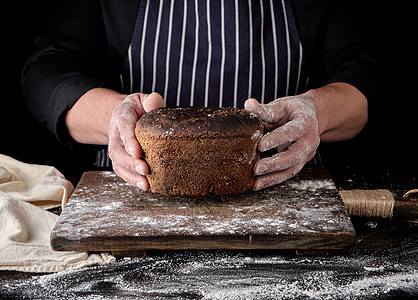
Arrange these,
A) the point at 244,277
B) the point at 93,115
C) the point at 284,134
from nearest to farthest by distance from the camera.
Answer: the point at 244,277 < the point at 284,134 < the point at 93,115

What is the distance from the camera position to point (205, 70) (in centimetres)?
193

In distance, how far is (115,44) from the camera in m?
2.01

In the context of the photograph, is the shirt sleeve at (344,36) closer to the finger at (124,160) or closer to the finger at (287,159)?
the finger at (287,159)

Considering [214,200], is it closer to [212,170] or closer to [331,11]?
[212,170]

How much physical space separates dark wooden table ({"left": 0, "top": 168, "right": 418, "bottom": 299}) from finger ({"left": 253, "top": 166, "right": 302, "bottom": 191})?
0.82ft

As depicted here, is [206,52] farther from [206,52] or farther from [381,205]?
[381,205]

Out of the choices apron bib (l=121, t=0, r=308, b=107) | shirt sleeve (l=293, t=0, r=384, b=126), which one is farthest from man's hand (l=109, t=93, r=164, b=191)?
shirt sleeve (l=293, t=0, r=384, b=126)

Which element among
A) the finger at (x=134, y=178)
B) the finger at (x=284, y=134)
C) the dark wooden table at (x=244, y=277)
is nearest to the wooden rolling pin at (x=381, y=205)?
the dark wooden table at (x=244, y=277)

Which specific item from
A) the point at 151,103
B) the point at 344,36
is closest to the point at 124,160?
the point at 151,103

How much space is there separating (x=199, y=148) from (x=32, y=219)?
51 cm

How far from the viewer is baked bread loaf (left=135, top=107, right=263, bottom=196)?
1.31 meters

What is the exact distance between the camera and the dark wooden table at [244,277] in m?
1.05

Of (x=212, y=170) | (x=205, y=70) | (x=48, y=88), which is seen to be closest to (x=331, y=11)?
(x=205, y=70)

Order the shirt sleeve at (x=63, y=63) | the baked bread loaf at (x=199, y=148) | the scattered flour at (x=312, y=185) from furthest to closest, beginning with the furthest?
the shirt sleeve at (x=63, y=63) < the scattered flour at (x=312, y=185) < the baked bread loaf at (x=199, y=148)
